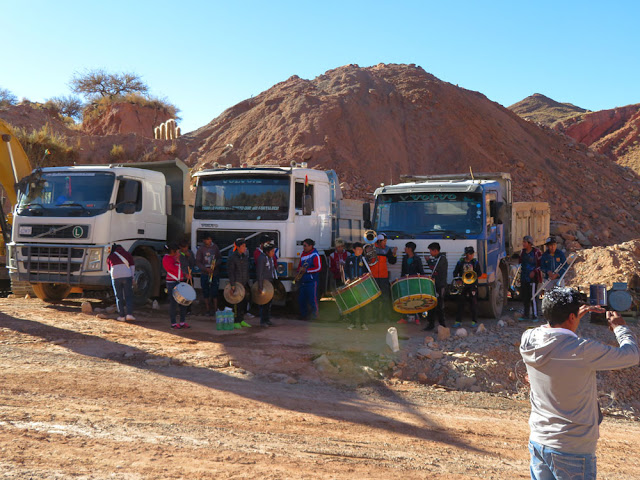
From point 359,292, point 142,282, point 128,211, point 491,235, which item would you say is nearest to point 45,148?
point 142,282

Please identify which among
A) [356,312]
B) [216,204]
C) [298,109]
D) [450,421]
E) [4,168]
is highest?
[298,109]

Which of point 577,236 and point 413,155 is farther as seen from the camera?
point 413,155

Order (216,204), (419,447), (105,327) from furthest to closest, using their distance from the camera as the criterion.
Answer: (216,204) → (105,327) → (419,447)

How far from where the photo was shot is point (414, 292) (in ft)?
32.3

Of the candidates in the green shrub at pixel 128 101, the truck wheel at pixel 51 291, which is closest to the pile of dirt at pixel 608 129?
the green shrub at pixel 128 101

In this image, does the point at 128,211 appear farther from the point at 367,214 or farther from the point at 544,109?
the point at 544,109

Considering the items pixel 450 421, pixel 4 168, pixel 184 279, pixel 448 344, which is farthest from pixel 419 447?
pixel 4 168

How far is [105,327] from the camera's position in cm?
1107

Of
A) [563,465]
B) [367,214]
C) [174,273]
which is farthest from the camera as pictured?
[367,214]

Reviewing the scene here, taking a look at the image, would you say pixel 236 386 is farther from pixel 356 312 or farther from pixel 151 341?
pixel 356 312

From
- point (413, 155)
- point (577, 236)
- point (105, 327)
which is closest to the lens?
point (105, 327)

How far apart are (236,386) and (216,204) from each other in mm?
5420

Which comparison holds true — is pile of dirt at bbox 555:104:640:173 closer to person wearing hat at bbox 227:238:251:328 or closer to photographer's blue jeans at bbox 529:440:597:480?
person wearing hat at bbox 227:238:251:328

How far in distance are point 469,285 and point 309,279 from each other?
304 centimetres
